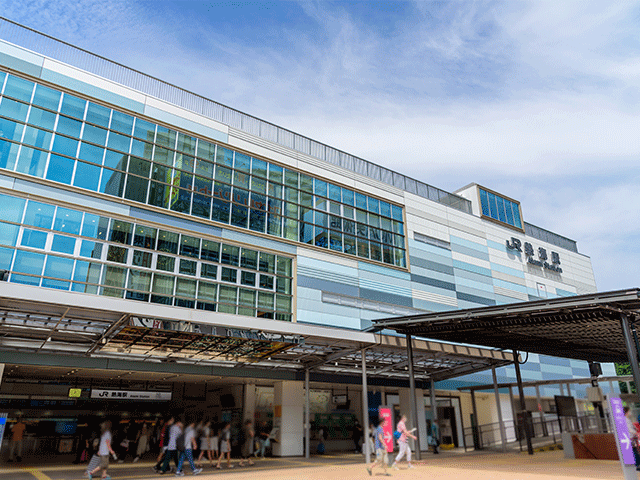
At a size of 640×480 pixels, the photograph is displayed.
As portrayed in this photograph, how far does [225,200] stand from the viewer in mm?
21734

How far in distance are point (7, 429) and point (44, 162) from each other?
12.9 metres

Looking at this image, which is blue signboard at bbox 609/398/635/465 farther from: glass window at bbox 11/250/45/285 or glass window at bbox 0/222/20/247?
glass window at bbox 0/222/20/247

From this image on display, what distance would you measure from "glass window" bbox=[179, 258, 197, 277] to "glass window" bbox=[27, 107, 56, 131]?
7.07 meters

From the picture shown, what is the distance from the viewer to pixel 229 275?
67.9 ft

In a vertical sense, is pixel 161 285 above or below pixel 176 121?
below

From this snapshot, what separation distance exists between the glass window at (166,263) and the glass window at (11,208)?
4980mm

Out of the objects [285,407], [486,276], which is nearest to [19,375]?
[285,407]

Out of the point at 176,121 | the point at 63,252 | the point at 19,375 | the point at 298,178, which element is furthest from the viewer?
the point at 298,178

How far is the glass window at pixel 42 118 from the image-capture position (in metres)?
17.7

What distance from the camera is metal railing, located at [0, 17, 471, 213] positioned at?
63.7 ft

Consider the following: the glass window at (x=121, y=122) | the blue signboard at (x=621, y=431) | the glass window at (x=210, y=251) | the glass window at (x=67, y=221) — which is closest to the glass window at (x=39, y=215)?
the glass window at (x=67, y=221)

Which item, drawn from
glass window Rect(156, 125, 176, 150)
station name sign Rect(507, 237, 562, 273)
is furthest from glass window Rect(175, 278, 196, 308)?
station name sign Rect(507, 237, 562, 273)

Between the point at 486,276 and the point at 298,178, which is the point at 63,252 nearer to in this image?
the point at 298,178

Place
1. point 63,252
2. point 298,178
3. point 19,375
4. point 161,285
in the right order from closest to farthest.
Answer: point 63,252 < point 161,285 < point 19,375 < point 298,178
